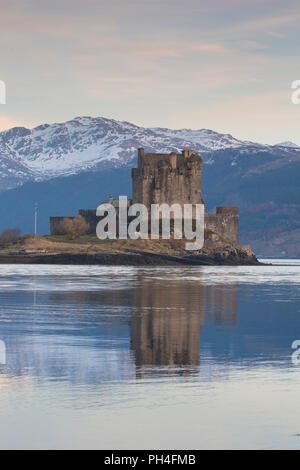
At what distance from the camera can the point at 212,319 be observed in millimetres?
36406

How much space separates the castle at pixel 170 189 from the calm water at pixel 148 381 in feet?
348

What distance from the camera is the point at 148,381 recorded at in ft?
63.9

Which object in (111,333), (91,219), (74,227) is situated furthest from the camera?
(91,219)

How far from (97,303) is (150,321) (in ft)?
36.4

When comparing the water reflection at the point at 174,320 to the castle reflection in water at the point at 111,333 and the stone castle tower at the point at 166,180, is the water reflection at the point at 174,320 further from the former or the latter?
the stone castle tower at the point at 166,180

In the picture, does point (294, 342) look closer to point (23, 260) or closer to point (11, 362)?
point (11, 362)

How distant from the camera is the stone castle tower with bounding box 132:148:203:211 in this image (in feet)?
473

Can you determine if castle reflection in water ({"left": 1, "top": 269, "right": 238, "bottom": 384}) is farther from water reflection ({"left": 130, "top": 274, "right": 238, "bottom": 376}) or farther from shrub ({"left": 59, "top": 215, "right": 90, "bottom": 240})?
shrub ({"left": 59, "top": 215, "right": 90, "bottom": 240})

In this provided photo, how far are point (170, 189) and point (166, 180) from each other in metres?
1.68

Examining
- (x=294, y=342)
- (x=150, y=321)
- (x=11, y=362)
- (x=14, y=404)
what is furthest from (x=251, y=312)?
(x=14, y=404)

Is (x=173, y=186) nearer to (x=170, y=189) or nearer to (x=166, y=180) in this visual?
(x=170, y=189)

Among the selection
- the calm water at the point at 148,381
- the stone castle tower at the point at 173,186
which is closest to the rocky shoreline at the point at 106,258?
the stone castle tower at the point at 173,186

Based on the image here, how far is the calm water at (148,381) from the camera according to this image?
1512 centimetres

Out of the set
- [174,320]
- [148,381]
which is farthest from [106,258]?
[148,381]
